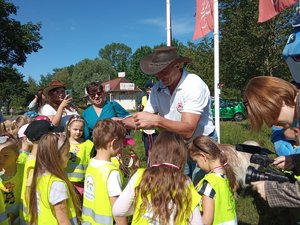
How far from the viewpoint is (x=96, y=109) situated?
4.39 metres

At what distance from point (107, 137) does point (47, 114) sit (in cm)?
190

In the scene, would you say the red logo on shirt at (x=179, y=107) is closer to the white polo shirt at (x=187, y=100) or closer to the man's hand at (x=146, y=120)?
the white polo shirt at (x=187, y=100)

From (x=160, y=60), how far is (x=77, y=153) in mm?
1641

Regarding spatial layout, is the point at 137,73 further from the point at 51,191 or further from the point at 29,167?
the point at 51,191

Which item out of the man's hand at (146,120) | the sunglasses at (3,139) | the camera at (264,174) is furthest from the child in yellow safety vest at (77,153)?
the camera at (264,174)

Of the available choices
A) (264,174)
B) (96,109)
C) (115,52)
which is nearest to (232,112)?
(96,109)

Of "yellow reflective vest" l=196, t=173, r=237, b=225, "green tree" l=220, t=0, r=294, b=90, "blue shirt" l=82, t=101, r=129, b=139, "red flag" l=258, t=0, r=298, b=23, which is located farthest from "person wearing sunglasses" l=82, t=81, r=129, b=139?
"green tree" l=220, t=0, r=294, b=90

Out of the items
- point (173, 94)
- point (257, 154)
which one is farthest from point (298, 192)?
point (173, 94)

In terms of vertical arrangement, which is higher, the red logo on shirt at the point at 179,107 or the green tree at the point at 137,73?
the green tree at the point at 137,73

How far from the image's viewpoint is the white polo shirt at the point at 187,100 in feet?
10.0

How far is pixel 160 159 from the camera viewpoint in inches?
89.2

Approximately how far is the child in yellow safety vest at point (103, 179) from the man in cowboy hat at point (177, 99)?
25 cm

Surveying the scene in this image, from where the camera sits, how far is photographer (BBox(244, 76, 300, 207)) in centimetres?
197

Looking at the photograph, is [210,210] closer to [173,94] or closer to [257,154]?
[257,154]
